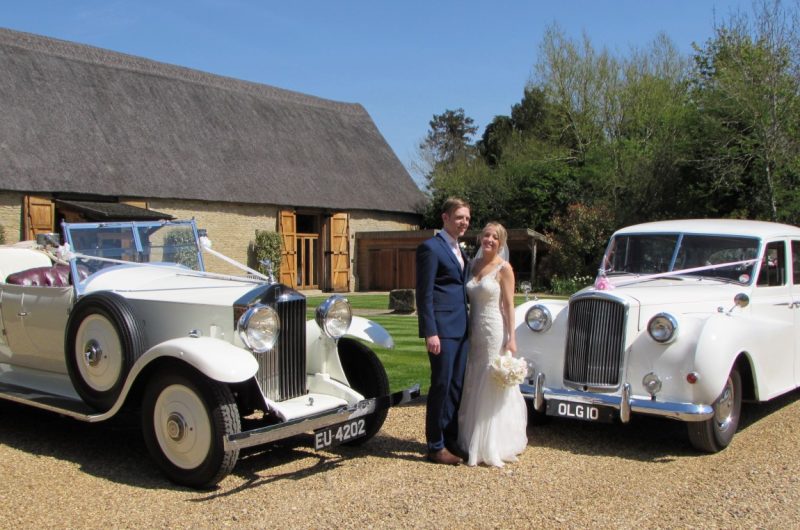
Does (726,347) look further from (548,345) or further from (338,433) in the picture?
(338,433)

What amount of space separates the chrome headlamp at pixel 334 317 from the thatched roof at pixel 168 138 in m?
15.0

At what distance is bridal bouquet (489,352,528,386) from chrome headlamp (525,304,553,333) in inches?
38.1

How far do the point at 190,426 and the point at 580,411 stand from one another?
2.88 meters

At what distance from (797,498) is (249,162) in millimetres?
21253

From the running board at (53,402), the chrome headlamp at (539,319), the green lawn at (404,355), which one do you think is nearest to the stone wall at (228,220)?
the green lawn at (404,355)

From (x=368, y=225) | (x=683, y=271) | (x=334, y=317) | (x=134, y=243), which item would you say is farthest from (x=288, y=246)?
(x=334, y=317)

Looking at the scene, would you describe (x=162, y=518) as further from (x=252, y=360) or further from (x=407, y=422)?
(x=407, y=422)

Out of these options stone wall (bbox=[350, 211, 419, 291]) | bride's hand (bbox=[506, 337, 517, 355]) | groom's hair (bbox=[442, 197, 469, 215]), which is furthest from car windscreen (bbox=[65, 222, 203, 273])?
stone wall (bbox=[350, 211, 419, 291])

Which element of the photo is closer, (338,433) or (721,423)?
(338,433)

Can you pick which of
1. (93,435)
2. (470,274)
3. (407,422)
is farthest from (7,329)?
(470,274)

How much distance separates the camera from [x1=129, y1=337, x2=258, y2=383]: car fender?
428cm

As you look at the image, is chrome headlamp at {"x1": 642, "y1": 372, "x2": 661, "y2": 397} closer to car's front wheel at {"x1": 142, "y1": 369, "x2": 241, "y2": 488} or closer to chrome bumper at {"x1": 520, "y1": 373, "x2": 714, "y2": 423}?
chrome bumper at {"x1": 520, "y1": 373, "x2": 714, "y2": 423}

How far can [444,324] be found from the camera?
5008mm

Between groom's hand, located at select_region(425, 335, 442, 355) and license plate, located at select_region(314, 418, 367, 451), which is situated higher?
groom's hand, located at select_region(425, 335, 442, 355)
